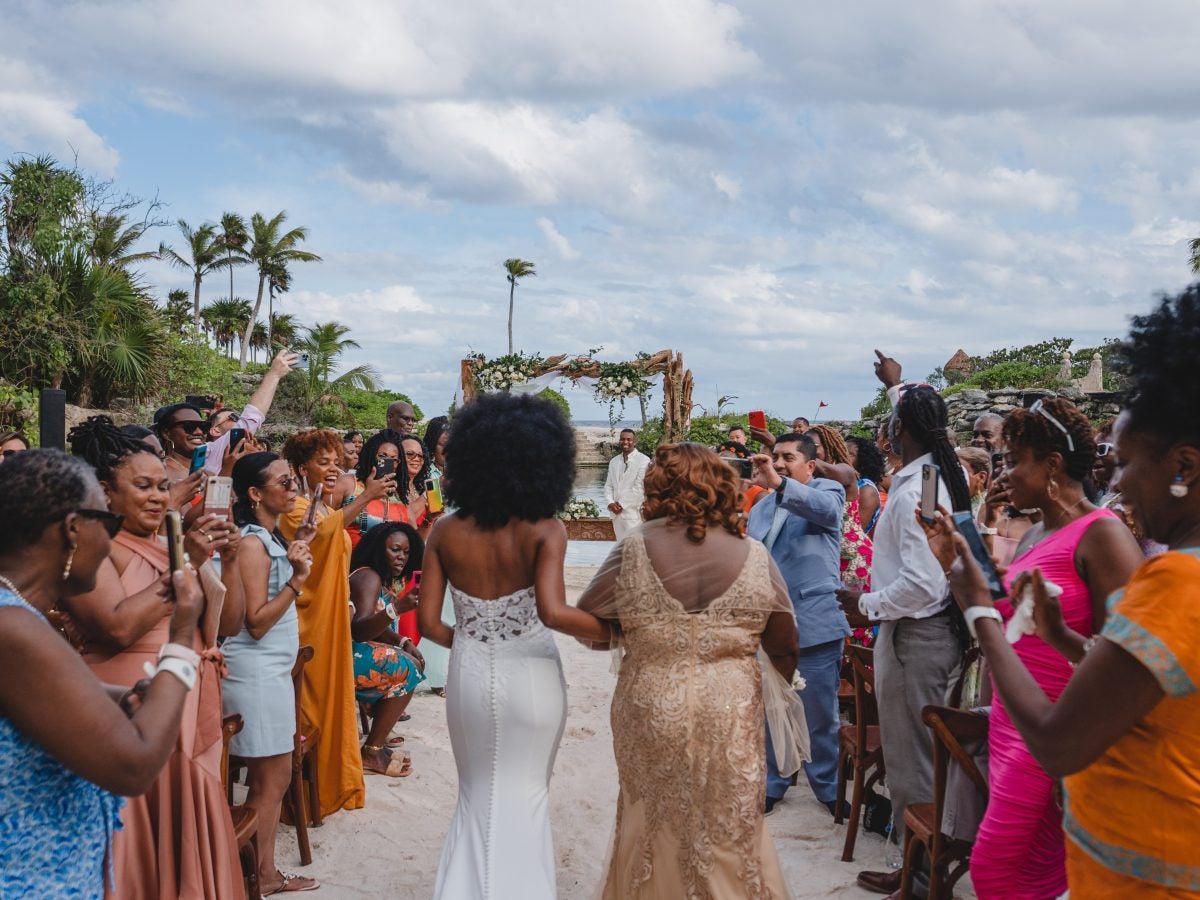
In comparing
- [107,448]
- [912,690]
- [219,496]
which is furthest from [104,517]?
[912,690]

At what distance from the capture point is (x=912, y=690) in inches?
162

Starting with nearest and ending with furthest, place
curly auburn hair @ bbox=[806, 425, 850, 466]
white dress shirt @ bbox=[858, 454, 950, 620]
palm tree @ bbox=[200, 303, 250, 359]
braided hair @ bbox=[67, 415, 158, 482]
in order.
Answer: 1. braided hair @ bbox=[67, 415, 158, 482]
2. white dress shirt @ bbox=[858, 454, 950, 620]
3. curly auburn hair @ bbox=[806, 425, 850, 466]
4. palm tree @ bbox=[200, 303, 250, 359]

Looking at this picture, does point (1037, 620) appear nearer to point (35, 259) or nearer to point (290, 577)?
point (290, 577)

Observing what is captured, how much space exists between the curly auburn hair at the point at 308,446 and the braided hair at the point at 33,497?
3.34m

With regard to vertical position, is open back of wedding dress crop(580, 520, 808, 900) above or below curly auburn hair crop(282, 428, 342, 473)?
below

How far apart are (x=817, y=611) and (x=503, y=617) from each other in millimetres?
2366

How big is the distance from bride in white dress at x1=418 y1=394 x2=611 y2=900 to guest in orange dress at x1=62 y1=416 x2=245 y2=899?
83 centimetres

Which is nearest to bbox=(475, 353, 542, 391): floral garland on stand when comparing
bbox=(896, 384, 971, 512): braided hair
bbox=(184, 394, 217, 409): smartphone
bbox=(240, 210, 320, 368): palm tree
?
bbox=(184, 394, 217, 409): smartphone

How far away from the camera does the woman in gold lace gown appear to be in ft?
11.3

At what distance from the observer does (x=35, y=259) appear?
1762cm

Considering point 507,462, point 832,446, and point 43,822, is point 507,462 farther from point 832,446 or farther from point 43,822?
point 832,446

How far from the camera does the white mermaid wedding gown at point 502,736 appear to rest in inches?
144

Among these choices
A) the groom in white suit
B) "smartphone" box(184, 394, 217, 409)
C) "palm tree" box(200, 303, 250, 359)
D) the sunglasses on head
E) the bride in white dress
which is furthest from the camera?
"palm tree" box(200, 303, 250, 359)

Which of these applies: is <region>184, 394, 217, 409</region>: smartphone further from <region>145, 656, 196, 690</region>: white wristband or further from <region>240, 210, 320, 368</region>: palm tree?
A: <region>240, 210, 320, 368</region>: palm tree
